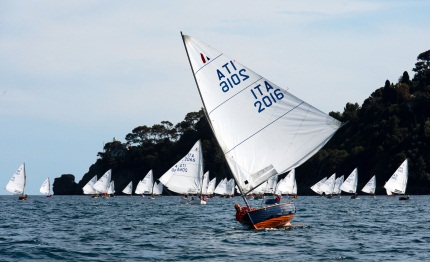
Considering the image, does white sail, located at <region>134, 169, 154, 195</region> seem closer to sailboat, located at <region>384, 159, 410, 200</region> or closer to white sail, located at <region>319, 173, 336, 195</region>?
white sail, located at <region>319, 173, 336, 195</region>

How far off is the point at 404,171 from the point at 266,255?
90.6 m

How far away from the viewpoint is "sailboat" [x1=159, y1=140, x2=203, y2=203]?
90.4m

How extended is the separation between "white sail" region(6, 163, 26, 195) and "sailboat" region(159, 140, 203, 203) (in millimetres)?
56643

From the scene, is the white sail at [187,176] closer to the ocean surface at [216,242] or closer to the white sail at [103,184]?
the ocean surface at [216,242]

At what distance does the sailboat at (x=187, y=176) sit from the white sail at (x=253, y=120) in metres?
52.0

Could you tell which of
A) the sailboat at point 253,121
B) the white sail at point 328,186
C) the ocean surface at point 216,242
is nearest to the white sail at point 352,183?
the white sail at point 328,186

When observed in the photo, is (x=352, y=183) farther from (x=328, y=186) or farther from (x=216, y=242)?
(x=216, y=242)

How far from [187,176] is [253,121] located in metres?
52.5

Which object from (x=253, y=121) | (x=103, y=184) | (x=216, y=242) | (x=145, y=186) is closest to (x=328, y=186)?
(x=145, y=186)

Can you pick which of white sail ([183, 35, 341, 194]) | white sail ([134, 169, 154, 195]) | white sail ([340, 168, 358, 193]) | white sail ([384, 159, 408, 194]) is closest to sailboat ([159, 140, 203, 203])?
white sail ([384, 159, 408, 194])

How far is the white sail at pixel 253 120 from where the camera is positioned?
37.8m

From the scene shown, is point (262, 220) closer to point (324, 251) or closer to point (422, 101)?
point (324, 251)

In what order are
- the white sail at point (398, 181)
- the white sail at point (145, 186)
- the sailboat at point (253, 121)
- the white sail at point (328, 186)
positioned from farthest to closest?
the white sail at point (145, 186) → the white sail at point (328, 186) → the white sail at point (398, 181) → the sailboat at point (253, 121)

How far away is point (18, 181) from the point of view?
141 m
